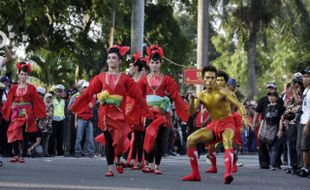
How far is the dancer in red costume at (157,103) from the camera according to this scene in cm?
1455

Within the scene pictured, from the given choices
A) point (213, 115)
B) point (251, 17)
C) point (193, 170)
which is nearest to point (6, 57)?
point (213, 115)

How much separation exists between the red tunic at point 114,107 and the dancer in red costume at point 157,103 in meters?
0.88

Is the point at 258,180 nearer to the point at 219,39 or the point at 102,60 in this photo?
the point at 102,60

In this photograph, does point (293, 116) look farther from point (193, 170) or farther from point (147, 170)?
point (193, 170)

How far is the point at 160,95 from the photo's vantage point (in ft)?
48.3

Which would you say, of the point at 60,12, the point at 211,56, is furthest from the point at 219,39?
the point at 60,12

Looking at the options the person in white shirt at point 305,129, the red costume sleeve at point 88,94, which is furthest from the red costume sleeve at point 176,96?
the person in white shirt at point 305,129

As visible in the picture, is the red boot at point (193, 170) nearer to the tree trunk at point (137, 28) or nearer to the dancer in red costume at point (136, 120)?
the dancer in red costume at point (136, 120)

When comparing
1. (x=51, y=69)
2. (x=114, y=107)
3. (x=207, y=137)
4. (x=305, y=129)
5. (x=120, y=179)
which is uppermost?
(x=51, y=69)

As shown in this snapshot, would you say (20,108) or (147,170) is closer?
(147,170)

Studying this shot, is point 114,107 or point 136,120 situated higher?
point 114,107

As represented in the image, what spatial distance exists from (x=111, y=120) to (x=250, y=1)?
28303 mm

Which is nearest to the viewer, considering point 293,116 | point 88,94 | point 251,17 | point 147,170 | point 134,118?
point 88,94

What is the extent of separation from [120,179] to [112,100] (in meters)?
1.27
